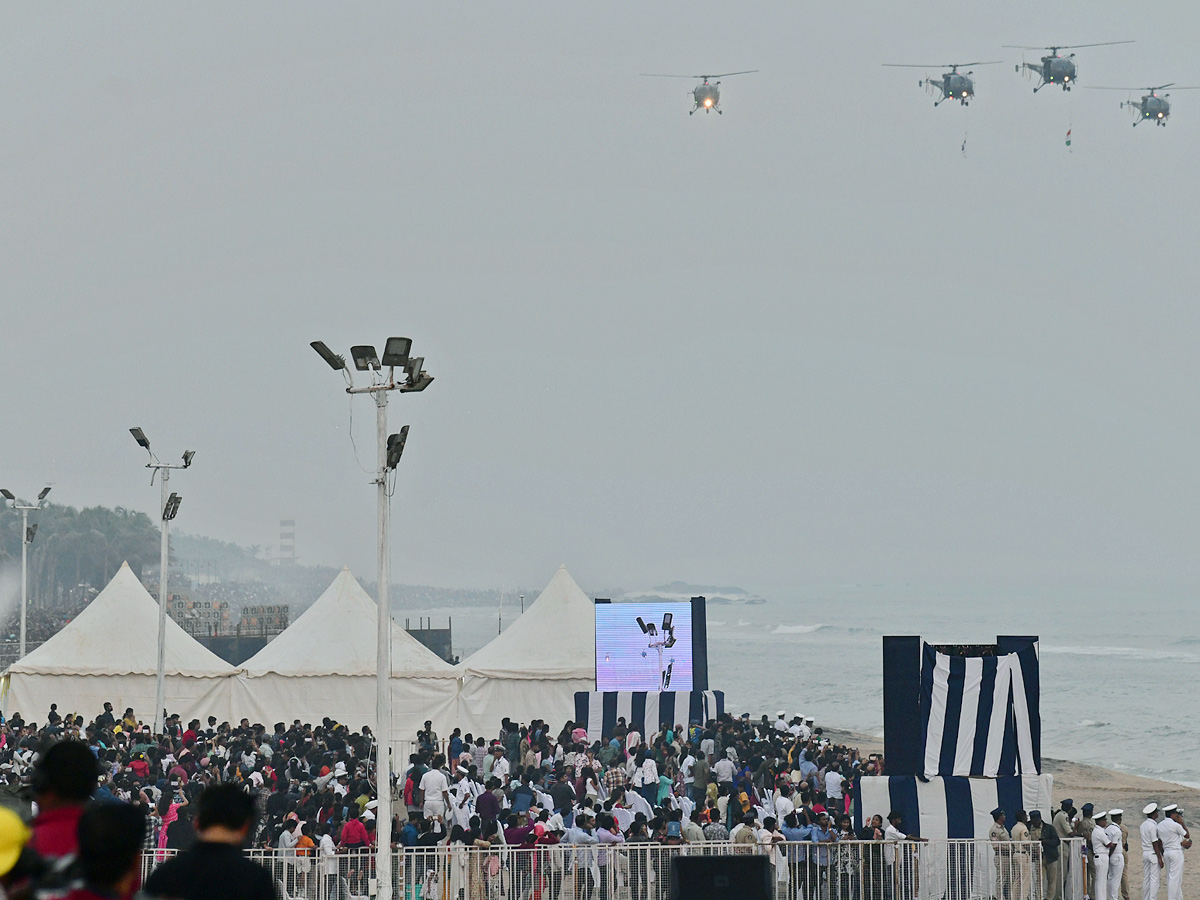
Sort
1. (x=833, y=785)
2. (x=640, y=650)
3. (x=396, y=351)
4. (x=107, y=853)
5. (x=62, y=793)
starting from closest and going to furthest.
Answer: (x=107, y=853), (x=62, y=793), (x=396, y=351), (x=833, y=785), (x=640, y=650)

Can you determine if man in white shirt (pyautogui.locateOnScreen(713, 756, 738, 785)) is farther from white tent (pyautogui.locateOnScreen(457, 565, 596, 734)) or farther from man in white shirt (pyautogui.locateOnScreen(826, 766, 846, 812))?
white tent (pyautogui.locateOnScreen(457, 565, 596, 734))

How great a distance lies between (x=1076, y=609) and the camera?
191 meters

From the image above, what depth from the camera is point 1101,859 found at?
543 inches

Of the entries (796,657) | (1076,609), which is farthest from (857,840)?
(1076,609)

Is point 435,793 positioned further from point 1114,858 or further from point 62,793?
point 62,793

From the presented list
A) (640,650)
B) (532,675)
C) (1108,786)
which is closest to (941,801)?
(640,650)

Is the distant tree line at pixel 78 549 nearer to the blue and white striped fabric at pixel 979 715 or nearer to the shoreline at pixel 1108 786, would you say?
the shoreline at pixel 1108 786

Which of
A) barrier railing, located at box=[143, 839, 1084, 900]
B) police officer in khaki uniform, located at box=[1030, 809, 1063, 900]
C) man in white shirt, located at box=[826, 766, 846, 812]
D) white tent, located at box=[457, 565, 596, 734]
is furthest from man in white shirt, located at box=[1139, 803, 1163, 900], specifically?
white tent, located at box=[457, 565, 596, 734]

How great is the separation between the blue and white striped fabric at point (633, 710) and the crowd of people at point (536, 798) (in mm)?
224

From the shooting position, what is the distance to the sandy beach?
19.0 meters

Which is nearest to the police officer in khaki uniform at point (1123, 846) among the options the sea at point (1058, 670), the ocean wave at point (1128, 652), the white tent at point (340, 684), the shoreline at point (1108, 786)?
the shoreline at point (1108, 786)

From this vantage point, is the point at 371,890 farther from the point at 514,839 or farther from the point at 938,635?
the point at 938,635

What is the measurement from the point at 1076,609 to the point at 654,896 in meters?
191

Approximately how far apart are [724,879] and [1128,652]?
134 meters
